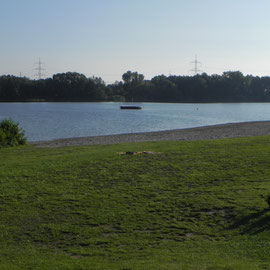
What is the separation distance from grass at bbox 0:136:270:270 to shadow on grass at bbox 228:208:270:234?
2 cm

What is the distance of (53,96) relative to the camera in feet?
500

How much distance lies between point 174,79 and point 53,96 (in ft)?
152

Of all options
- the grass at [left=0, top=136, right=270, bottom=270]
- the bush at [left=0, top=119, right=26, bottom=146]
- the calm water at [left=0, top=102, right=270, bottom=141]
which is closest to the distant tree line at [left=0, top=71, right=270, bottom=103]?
the calm water at [left=0, top=102, right=270, bottom=141]

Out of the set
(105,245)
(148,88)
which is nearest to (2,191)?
(105,245)

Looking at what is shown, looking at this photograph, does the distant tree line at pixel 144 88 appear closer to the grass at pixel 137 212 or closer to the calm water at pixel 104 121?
the calm water at pixel 104 121

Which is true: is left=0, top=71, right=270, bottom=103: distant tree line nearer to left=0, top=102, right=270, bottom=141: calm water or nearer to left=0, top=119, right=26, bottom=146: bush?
left=0, top=102, right=270, bottom=141: calm water

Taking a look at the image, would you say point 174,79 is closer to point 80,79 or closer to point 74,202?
point 80,79

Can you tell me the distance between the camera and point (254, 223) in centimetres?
830

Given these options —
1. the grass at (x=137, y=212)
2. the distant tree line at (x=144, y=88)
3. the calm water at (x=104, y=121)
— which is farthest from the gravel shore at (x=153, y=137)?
the distant tree line at (x=144, y=88)

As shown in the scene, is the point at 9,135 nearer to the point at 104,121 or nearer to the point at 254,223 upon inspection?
the point at 254,223

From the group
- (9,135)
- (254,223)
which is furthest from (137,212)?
(9,135)

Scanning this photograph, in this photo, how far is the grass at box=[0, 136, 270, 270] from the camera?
22.0 ft

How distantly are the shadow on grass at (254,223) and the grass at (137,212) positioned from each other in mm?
19

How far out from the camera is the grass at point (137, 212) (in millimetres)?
6707
